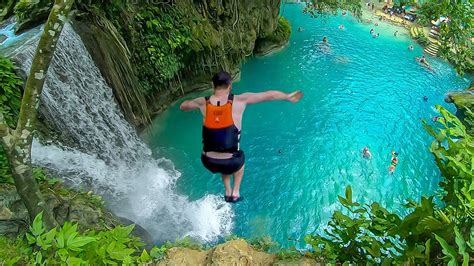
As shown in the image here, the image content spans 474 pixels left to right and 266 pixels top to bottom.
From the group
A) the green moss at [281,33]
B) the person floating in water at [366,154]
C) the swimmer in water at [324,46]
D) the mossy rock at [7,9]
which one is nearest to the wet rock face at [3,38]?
the mossy rock at [7,9]

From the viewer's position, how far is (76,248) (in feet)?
7.86

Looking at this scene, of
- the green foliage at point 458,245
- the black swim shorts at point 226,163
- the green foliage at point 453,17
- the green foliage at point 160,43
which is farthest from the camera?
the green foliage at point 160,43

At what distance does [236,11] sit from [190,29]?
250cm

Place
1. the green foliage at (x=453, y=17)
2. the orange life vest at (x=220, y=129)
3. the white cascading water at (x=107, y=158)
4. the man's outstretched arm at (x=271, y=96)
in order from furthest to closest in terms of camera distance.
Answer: the white cascading water at (x=107, y=158) → the green foliage at (x=453, y=17) → the orange life vest at (x=220, y=129) → the man's outstretched arm at (x=271, y=96)

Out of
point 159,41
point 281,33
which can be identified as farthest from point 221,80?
point 281,33

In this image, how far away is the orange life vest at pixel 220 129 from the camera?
12.5ft

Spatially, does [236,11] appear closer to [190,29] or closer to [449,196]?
[190,29]

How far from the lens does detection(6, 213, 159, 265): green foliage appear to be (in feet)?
7.79

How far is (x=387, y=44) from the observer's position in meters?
19.5

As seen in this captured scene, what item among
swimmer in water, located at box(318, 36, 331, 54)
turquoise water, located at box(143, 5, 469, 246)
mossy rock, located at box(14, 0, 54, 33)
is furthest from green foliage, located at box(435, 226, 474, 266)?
swimmer in water, located at box(318, 36, 331, 54)

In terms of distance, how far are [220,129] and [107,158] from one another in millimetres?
4750

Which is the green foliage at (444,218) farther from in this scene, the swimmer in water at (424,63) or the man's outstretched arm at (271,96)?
the swimmer in water at (424,63)

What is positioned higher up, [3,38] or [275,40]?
[3,38]

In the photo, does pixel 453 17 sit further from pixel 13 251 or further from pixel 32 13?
pixel 32 13
